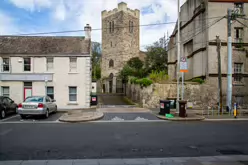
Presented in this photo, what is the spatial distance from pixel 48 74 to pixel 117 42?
83.0 ft

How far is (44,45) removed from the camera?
18.2 metres

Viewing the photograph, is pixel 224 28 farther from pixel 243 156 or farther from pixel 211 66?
pixel 243 156

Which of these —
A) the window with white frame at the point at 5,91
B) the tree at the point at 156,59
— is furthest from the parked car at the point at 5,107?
the tree at the point at 156,59

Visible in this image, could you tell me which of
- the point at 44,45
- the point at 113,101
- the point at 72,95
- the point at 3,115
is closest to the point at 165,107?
the point at 72,95

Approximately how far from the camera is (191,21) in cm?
2303

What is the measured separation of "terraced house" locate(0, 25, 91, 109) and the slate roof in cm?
9

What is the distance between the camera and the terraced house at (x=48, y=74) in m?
17.1

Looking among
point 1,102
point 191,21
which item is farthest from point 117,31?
point 1,102

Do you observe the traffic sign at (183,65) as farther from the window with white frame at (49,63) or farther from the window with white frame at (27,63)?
the window with white frame at (27,63)

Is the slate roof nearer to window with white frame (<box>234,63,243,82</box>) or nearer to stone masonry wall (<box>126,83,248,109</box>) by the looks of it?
stone masonry wall (<box>126,83,248,109</box>)

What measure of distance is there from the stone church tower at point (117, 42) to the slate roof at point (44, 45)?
20.4 m

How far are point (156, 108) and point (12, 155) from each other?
44.4 feet

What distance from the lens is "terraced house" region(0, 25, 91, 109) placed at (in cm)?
1706

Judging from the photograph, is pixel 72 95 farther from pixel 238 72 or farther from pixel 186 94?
pixel 238 72
